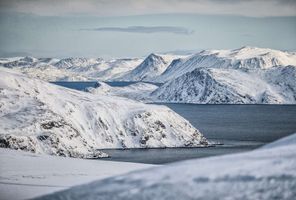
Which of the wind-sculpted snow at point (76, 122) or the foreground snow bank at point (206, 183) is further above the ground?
the foreground snow bank at point (206, 183)

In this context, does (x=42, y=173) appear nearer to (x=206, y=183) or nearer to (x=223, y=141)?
(x=206, y=183)

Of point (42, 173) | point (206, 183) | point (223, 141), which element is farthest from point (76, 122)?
point (206, 183)

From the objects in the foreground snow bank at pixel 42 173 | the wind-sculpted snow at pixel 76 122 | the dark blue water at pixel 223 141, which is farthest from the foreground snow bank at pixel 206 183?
the dark blue water at pixel 223 141

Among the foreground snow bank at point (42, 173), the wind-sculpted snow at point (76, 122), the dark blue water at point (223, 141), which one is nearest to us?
the foreground snow bank at point (42, 173)

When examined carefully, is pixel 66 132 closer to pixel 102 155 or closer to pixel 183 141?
pixel 102 155

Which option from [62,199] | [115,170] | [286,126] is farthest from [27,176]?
[286,126]

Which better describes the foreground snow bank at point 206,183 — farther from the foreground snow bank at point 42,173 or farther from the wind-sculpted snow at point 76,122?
the wind-sculpted snow at point 76,122

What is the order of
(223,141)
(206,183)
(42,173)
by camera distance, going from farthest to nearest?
(223,141) < (42,173) < (206,183)
